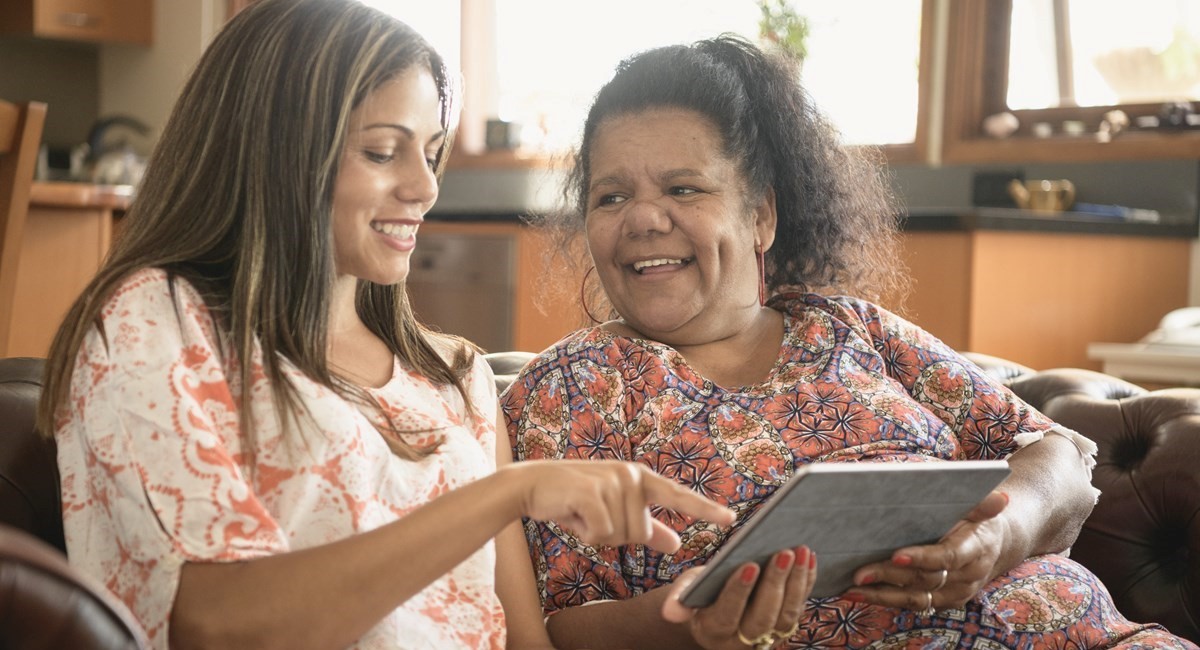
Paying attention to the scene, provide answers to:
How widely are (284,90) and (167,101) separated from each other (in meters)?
5.42

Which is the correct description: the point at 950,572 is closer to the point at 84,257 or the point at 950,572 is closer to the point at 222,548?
the point at 222,548

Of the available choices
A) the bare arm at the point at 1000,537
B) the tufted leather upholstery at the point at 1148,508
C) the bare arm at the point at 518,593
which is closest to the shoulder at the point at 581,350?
the bare arm at the point at 518,593

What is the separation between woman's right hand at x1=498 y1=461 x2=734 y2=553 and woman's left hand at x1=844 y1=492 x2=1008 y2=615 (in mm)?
366

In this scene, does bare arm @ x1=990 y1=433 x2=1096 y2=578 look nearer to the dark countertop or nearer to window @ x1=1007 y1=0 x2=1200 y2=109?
the dark countertop

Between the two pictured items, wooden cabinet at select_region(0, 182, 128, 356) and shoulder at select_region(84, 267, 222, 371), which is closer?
shoulder at select_region(84, 267, 222, 371)

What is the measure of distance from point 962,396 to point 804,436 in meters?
0.27

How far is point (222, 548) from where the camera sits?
1062 mm

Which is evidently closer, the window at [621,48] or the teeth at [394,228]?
the teeth at [394,228]

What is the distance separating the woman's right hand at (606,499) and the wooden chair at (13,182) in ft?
6.20

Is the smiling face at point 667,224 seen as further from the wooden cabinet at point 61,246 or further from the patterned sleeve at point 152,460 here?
the wooden cabinet at point 61,246

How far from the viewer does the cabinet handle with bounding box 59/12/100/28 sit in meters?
5.98

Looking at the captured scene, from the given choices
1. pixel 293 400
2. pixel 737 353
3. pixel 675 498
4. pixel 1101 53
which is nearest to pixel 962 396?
pixel 737 353

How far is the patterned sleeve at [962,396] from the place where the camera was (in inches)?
68.6

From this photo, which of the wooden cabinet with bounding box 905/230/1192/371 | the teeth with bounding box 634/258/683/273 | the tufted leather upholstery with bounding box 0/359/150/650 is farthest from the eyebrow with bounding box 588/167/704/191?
the wooden cabinet with bounding box 905/230/1192/371
